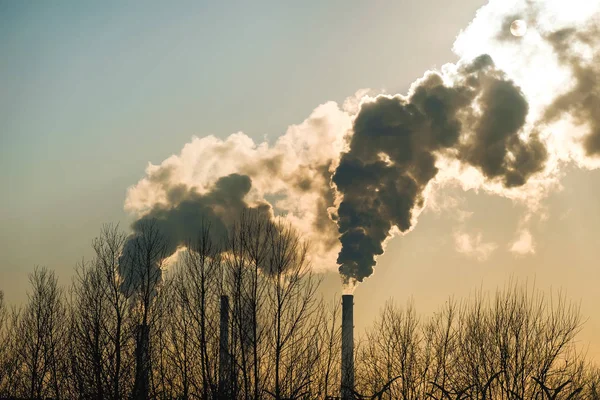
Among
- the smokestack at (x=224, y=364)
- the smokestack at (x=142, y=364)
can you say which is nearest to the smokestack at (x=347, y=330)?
the smokestack at (x=142, y=364)

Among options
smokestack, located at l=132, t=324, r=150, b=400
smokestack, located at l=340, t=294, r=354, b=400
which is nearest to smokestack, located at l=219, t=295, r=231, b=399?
smokestack, located at l=132, t=324, r=150, b=400

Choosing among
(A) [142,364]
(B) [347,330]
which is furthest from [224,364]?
(B) [347,330]

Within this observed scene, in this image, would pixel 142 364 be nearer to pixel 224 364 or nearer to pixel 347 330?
pixel 224 364

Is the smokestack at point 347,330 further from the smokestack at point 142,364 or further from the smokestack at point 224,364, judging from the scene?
the smokestack at point 224,364

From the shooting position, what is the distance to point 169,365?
17.3m

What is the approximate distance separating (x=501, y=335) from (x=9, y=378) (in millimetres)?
17554

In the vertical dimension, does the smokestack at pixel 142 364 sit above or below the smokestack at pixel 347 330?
below

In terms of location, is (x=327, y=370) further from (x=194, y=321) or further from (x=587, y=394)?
(x=587, y=394)

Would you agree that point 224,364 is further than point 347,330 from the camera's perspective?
No

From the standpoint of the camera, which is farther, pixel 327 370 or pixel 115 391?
pixel 327 370

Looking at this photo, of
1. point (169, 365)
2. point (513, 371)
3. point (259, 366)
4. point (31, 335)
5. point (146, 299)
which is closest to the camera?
point (259, 366)

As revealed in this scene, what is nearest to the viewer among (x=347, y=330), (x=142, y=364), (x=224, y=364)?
(x=224, y=364)

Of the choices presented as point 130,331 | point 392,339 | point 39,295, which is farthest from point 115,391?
point 392,339

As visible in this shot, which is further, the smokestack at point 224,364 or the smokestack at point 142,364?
the smokestack at point 142,364
